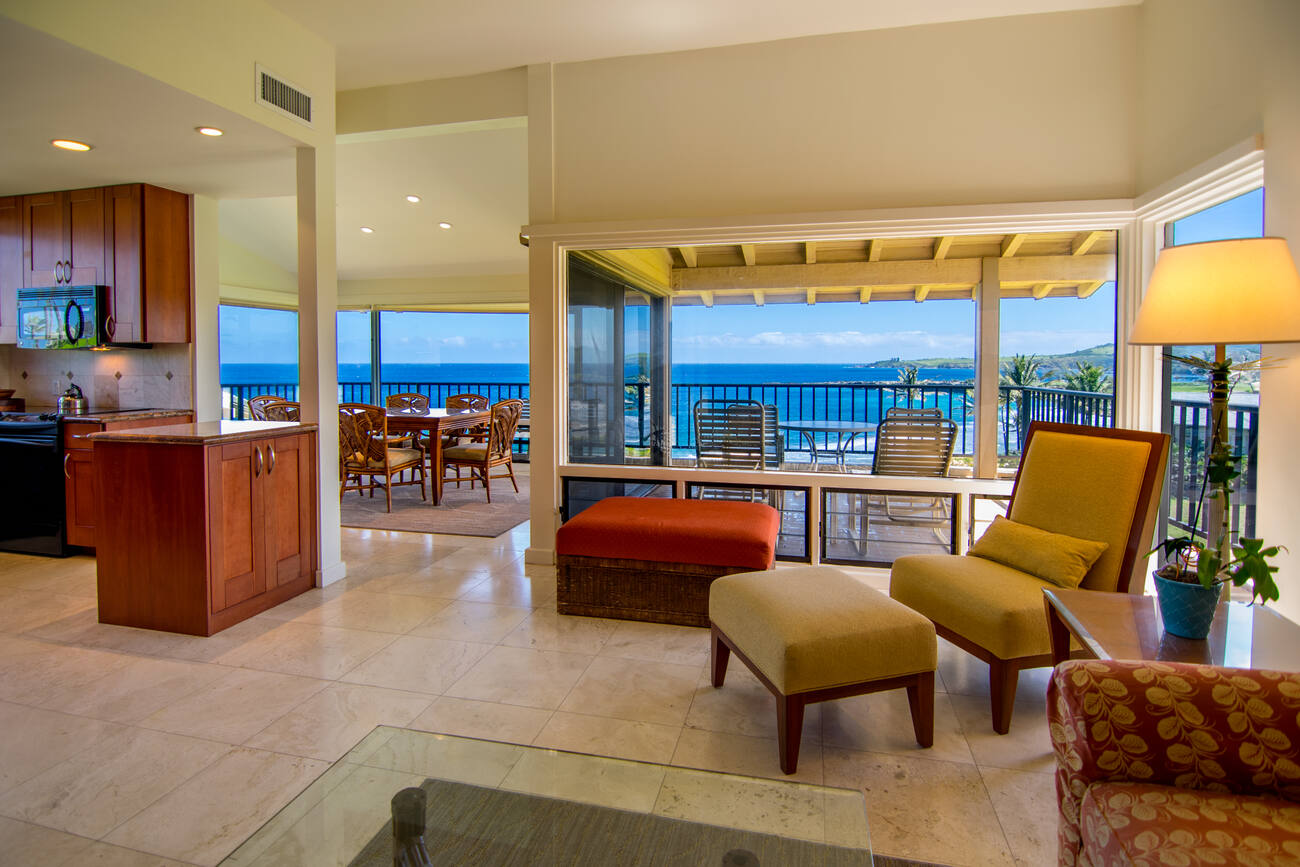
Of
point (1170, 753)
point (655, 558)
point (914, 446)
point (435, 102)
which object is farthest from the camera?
point (435, 102)

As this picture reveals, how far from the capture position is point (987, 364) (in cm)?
370

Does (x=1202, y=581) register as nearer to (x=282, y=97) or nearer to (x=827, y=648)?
(x=827, y=648)

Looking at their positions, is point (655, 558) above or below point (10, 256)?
below

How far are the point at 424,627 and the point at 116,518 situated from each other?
1.49 metres

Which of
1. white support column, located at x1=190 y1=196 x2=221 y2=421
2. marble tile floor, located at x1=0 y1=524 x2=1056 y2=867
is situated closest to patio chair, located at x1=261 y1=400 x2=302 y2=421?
white support column, located at x1=190 y1=196 x2=221 y2=421

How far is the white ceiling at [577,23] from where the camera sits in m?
3.28

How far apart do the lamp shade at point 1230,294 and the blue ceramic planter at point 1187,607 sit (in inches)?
30.9

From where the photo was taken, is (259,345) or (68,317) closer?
(68,317)

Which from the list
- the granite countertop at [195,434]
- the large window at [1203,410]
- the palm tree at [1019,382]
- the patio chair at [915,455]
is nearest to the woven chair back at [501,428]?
the granite countertop at [195,434]

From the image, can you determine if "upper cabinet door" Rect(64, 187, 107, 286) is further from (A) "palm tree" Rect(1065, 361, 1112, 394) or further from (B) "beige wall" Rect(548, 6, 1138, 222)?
(A) "palm tree" Rect(1065, 361, 1112, 394)

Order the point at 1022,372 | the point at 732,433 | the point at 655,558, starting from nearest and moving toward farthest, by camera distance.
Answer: the point at 655,558 → the point at 1022,372 → the point at 732,433

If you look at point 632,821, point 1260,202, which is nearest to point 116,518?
point 632,821

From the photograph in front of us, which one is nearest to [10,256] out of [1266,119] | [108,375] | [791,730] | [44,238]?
[44,238]

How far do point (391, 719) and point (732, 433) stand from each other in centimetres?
239
